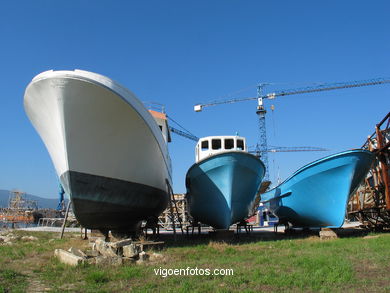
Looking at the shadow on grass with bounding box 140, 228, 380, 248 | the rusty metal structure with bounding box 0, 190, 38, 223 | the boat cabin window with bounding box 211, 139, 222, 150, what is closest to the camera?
the shadow on grass with bounding box 140, 228, 380, 248

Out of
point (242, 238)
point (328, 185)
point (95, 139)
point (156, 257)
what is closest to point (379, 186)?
point (328, 185)

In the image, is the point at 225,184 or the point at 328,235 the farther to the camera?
the point at 328,235

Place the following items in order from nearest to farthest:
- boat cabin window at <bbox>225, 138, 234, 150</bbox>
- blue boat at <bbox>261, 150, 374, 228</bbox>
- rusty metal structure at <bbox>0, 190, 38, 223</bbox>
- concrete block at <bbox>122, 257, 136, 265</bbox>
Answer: concrete block at <bbox>122, 257, 136, 265</bbox> → blue boat at <bbox>261, 150, 374, 228</bbox> → boat cabin window at <bbox>225, 138, 234, 150</bbox> → rusty metal structure at <bbox>0, 190, 38, 223</bbox>

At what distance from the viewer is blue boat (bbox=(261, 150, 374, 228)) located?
10945 millimetres

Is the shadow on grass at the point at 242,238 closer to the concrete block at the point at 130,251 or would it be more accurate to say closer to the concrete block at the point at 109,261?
the concrete block at the point at 130,251

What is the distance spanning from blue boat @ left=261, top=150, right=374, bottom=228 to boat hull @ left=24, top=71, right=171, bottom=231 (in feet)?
21.1

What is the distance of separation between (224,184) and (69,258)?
5642 millimetres

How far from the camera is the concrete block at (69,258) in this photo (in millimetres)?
6047

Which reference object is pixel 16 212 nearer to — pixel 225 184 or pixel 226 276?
pixel 225 184

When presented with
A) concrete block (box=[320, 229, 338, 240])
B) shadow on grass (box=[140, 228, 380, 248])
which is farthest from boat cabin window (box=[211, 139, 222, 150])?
concrete block (box=[320, 229, 338, 240])

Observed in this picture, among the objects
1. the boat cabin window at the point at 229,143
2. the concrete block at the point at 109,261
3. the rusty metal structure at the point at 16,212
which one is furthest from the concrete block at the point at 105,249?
the rusty metal structure at the point at 16,212

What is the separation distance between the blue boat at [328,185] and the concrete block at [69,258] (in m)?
9.12

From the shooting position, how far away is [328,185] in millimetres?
11367

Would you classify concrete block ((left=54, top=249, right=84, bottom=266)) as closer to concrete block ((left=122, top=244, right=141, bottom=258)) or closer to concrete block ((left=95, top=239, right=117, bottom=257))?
concrete block ((left=95, top=239, right=117, bottom=257))
